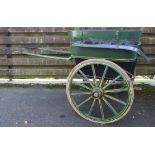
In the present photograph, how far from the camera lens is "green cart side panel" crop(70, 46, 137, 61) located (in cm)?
387

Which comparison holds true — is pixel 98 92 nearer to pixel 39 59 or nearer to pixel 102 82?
pixel 102 82

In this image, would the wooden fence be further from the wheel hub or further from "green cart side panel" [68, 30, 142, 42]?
the wheel hub

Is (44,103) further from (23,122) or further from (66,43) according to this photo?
(66,43)

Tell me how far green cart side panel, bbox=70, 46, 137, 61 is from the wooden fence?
1.52 metres

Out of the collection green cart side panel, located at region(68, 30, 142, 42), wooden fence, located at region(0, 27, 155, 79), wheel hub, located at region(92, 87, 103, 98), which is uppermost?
green cart side panel, located at region(68, 30, 142, 42)

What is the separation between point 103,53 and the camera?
12.9 ft

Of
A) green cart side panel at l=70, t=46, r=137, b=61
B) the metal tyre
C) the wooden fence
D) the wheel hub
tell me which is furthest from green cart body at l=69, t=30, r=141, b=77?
the wooden fence

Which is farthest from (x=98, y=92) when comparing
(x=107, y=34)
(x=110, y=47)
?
(x=107, y=34)

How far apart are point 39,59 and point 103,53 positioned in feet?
6.62

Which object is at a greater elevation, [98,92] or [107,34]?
[107,34]

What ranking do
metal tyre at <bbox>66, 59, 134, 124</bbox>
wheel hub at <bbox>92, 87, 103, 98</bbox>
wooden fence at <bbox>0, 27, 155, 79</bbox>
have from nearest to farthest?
1. metal tyre at <bbox>66, 59, 134, 124</bbox>
2. wheel hub at <bbox>92, 87, 103, 98</bbox>
3. wooden fence at <bbox>0, 27, 155, 79</bbox>

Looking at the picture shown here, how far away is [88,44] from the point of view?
13.1 feet

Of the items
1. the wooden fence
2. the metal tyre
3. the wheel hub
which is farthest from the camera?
the wooden fence

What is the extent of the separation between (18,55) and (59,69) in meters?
0.80
